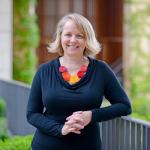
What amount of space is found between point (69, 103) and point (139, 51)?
12846 mm

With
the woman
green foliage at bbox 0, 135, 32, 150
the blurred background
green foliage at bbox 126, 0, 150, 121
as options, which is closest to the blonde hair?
the woman

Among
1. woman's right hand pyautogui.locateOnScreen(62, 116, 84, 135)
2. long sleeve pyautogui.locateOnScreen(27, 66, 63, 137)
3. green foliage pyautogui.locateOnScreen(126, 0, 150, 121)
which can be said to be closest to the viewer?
woman's right hand pyautogui.locateOnScreen(62, 116, 84, 135)

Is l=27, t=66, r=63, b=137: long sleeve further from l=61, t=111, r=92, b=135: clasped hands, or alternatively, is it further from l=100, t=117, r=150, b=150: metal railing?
l=100, t=117, r=150, b=150: metal railing

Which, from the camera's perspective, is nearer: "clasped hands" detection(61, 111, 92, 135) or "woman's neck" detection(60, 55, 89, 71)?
"clasped hands" detection(61, 111, 92, 135)

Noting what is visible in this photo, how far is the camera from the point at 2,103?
858 cm

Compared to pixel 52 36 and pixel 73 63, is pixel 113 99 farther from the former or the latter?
pixel 52 36

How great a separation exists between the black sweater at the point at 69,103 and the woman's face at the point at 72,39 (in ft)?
0.44

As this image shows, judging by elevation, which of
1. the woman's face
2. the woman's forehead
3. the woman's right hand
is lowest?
the woman's right hand

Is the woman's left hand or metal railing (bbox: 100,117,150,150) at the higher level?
the woman's left hand

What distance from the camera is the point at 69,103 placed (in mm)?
3693

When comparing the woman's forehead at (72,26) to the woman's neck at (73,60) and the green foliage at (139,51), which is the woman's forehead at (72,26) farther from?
the green foliage at (139,51)

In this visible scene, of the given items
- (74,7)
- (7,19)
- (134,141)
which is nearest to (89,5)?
(74,7)

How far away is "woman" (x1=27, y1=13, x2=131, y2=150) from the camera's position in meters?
3.70

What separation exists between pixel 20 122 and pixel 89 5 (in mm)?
11016
